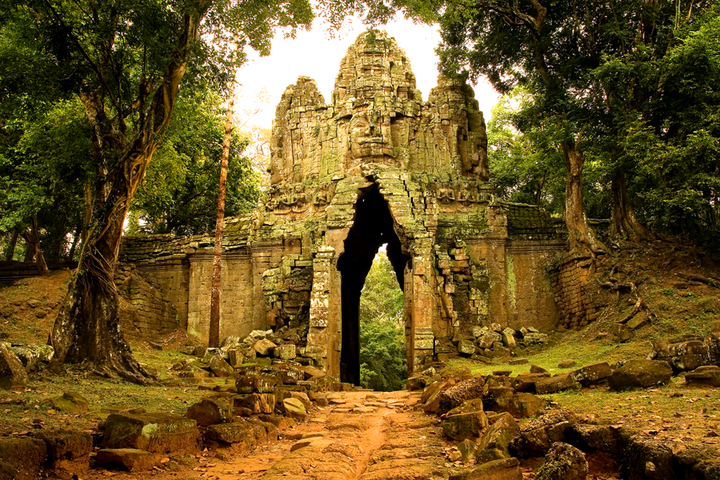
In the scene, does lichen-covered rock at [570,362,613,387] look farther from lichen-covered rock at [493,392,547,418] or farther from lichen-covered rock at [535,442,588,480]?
lichen-covered rock at [535,442,588,480]

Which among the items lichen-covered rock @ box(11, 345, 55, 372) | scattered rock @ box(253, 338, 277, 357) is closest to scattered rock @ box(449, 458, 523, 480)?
lichen-covered rock @ box(11, 345, 55, 372)

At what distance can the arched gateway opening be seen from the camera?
18953 mm

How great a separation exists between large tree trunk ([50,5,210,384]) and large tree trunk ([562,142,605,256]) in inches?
439

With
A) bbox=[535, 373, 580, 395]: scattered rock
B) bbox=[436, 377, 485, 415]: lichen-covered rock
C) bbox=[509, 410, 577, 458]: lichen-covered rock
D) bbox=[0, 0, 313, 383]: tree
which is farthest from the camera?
bbox=[0, 0, 313, 383]: tree

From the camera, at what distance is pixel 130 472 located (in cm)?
468

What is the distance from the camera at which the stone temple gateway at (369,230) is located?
15.8 meters

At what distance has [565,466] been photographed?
12.5 feet

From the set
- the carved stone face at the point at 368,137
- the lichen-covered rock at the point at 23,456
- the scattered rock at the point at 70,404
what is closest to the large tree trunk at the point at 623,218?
the carved stone face at the point at 368,137

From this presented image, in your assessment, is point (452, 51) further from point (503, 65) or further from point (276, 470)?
point (276, 470)

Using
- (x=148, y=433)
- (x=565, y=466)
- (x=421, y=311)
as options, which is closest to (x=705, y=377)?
(x=565, y=466)

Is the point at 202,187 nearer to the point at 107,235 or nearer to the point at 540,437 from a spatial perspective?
the point at 107,235

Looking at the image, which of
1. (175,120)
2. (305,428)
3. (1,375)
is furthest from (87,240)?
(305,428)

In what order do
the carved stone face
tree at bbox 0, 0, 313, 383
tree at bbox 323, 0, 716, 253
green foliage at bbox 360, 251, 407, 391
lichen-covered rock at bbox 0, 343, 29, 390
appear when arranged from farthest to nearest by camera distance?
green foliage at bbox 360, 251, 407, 391 < the carved stone face < tree at bbox 323, 0, 716, 253 < tree at bbox 0, 0, 313, 383 < lichen-covered rock at bbox 0, 343, 29, 390

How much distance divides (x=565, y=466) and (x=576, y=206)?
13164 mm
